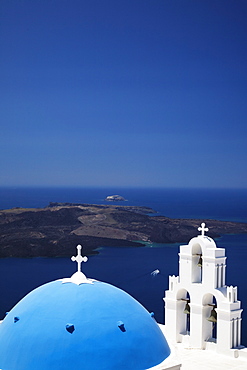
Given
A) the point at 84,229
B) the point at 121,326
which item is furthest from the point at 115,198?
the point at 121,326

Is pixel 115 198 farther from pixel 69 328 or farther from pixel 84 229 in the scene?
pixel 69 328

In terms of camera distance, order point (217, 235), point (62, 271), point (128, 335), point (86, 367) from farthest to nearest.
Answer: point (217, 235)
point (62, 271)
point (128, 335)
point (86, 367)

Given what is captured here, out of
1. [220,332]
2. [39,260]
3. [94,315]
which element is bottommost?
[39,260]

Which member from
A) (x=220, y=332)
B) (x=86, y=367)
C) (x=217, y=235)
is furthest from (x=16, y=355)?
(x=217, y=235)

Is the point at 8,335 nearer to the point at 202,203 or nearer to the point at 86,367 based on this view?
the point at 86,367

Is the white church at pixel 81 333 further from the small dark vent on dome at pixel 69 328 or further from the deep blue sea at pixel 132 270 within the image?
the deep blue sea at pixel 132 270

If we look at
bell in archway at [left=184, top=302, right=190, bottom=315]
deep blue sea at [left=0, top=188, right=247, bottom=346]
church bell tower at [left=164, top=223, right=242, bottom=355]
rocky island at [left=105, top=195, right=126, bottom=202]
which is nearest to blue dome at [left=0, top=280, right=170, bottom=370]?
church bell tower at [left=164, top=223, right=242, bottom=355]
